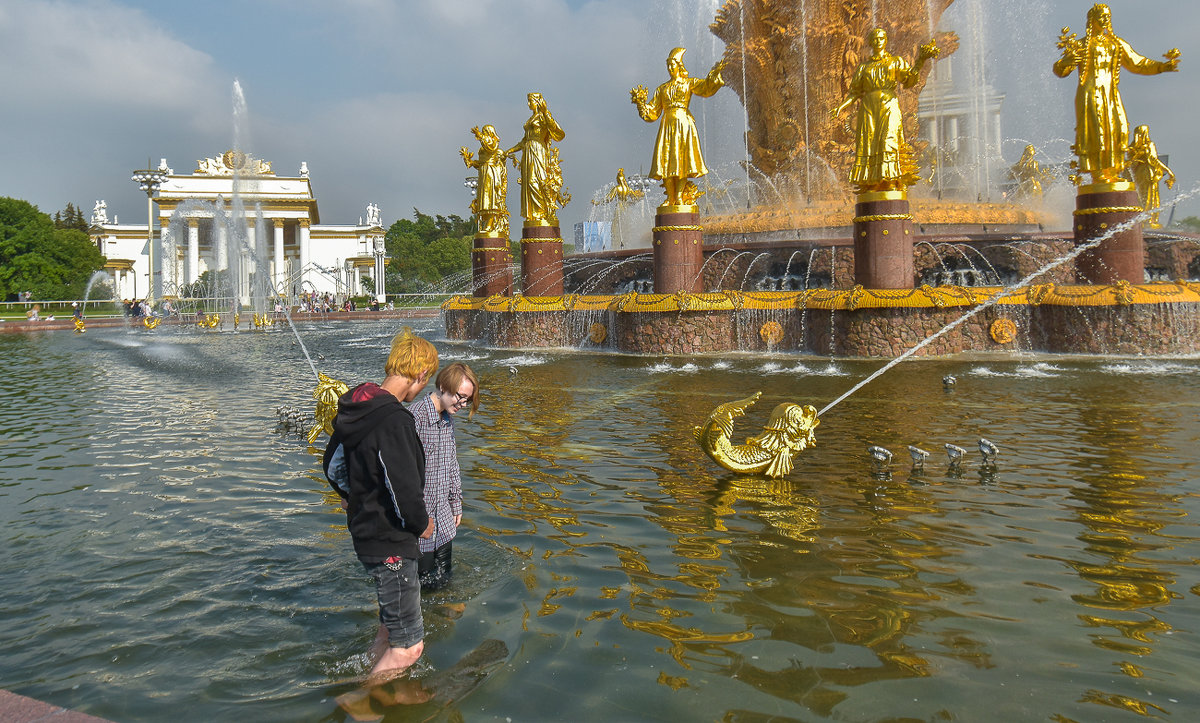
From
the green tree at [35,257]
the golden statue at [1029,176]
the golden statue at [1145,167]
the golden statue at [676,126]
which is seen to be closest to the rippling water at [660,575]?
the golden statue at [676,126]

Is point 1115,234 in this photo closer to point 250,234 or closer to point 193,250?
point 250,234

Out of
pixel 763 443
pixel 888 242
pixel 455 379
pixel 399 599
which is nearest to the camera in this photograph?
pixel 399 599

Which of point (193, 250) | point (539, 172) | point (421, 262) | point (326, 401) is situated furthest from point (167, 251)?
point (326, 401)

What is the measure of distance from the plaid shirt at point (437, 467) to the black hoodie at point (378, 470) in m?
0.62

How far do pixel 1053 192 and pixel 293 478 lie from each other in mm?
28989

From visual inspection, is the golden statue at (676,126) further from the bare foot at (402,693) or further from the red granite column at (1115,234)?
the bare foot at (402,693)

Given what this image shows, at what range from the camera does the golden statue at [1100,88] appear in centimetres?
1427

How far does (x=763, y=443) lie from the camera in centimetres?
642

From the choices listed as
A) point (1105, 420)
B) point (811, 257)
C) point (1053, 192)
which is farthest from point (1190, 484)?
point (1053, 192)

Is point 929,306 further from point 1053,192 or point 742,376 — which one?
point 1053,192

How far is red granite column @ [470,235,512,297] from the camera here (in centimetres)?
2297

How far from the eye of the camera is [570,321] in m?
18.8

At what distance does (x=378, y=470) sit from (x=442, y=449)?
792 millimetres

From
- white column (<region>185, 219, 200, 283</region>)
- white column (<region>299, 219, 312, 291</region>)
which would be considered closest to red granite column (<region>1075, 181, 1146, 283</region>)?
white column (<region>299, 219, 312, 291</region>)
